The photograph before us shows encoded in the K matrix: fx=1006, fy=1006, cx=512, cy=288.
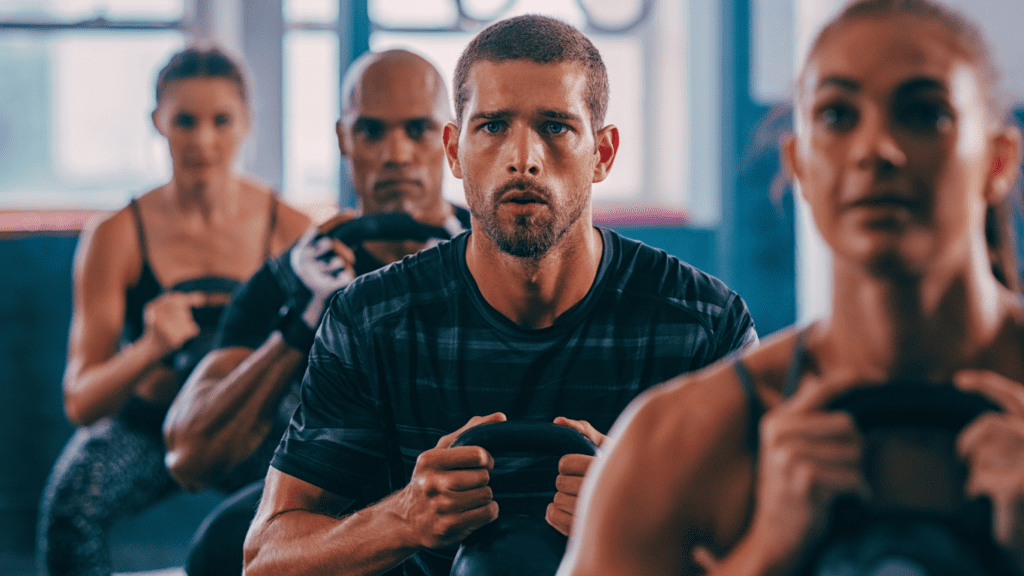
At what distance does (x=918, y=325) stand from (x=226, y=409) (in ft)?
4.92

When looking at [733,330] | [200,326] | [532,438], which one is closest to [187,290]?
[200,326]

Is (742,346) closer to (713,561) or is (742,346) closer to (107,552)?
(713,561)

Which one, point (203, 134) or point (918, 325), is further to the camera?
point (203, 134)

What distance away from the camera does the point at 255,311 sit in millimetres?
2014

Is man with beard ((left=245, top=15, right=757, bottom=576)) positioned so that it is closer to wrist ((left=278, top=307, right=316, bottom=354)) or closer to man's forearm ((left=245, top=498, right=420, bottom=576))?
man's forearm ((left=245, top=498, right=420, bottom=576))

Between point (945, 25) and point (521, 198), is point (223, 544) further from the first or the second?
point (945, 25)

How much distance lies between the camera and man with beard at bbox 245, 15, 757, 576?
136 centimetres

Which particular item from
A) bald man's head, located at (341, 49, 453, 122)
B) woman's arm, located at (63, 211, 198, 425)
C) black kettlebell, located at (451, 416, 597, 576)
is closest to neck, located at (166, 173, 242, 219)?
woman's arm, located at (63, 211, 198, 425)

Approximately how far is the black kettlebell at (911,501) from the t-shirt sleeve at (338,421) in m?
0.81

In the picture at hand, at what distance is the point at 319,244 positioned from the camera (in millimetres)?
1860

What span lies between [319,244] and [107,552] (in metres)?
1.05

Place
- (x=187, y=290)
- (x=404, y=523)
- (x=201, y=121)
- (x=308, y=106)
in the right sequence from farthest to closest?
(x=308, y=106)
(x=201, y=121)
(x=187, y=290)
(x=404, y=523)

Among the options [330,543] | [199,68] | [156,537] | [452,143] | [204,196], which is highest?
[199,68]

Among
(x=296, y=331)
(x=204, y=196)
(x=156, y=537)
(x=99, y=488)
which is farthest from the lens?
(x=156, y=537)
